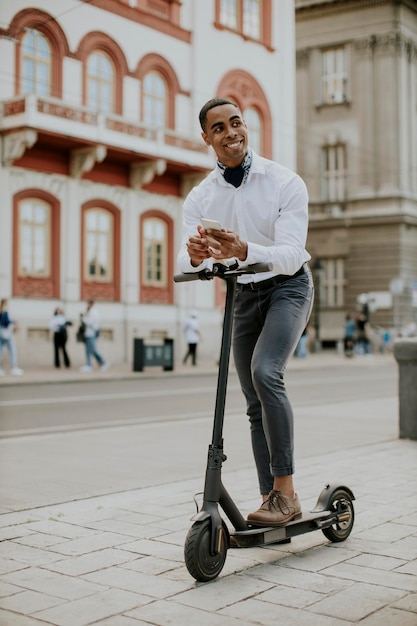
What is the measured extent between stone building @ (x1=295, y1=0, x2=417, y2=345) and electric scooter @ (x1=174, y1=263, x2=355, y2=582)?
32916 millimetres

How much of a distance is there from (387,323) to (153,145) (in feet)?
54.0

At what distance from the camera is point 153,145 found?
24.9m

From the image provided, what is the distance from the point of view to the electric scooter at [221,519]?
341cm

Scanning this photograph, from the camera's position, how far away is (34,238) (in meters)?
23.2

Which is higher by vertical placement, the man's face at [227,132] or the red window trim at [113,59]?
the red window trim at [113,59]

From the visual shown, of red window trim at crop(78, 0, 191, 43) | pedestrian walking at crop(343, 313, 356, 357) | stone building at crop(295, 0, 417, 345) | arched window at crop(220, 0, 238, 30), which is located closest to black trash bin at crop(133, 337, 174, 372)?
red window trim at crop(78, 0, 191, 43)

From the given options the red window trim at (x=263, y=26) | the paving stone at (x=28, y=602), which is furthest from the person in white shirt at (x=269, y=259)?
the red window trim at (x=263, y=26)

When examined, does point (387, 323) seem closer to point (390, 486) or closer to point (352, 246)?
point (352, 246)

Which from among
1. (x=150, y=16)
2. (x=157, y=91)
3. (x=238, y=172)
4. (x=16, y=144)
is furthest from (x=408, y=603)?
Answer: (x=157, y=91)

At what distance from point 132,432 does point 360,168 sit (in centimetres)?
3240

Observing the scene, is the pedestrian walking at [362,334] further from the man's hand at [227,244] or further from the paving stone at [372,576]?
the man's hand at [227,244]

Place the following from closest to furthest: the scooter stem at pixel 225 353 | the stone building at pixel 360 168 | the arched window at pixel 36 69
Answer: the scooter stem at pixel 225 353
the arched window at pixel 36 69
the stone building at pixel 360 168

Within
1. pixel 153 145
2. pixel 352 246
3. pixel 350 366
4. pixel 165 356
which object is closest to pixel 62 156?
pixel 153 145

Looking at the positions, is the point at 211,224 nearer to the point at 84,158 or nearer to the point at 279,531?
the point at 279,531
